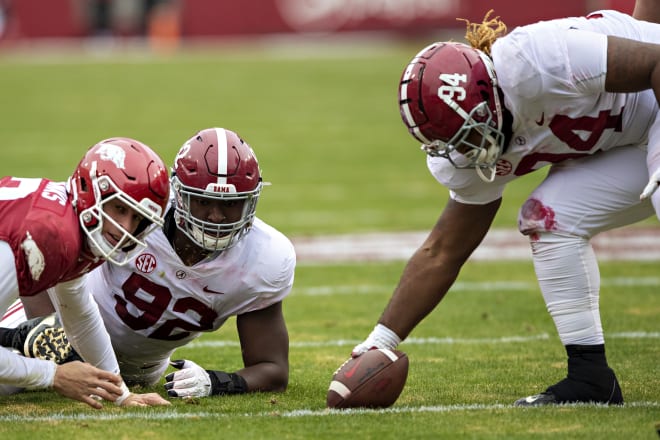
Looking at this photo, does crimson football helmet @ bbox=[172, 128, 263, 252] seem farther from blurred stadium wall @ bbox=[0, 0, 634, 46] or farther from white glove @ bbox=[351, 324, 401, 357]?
blurred stadium wall @ bbox=[0, 0, 634, 46]

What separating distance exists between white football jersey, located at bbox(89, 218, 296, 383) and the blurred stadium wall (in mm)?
24895

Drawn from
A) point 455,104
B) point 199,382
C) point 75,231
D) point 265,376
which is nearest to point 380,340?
point 265,376

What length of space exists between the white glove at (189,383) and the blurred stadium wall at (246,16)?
991 inches

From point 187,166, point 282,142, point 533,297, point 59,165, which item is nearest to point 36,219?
point 187,166

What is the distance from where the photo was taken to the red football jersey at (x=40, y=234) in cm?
367

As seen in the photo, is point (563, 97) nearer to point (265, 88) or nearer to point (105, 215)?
point (105, 215)

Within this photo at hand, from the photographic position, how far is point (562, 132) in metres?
4.13

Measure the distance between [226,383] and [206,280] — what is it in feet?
1.40

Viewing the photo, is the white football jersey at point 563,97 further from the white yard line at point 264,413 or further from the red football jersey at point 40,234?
the red football jersey at point 40,234

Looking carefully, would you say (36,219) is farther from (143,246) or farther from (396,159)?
(396,159)

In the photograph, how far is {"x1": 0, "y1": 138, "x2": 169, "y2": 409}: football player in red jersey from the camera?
3680 mm

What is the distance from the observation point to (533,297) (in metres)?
6.93

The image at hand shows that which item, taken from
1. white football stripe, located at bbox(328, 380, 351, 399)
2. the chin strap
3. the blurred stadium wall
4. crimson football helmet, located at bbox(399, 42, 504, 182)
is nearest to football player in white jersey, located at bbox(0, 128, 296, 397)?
white football stripe, located at bbox(328, 380, 351, 399)

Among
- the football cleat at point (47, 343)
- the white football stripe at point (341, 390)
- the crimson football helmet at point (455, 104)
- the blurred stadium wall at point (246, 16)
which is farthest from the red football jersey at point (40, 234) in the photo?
the blurred stadium wall at point (246, 16)
